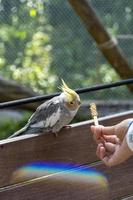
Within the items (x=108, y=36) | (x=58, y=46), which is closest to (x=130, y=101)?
(x=58, y=46)

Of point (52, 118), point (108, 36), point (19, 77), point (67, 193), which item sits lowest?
point (67, 193)

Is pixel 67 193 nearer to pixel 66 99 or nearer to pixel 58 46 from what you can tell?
pixel 66 99

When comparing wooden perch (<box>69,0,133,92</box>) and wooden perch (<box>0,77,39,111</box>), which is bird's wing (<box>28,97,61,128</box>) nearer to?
wooden perch (<box>69,0,133,92</box>)

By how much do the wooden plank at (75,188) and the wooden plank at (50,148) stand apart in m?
0.04

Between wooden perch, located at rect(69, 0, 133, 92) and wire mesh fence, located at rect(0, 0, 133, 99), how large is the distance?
0.47m

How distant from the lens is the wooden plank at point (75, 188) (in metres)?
1.27

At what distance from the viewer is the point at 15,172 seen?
126 cm

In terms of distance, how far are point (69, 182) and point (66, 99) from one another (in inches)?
8.8

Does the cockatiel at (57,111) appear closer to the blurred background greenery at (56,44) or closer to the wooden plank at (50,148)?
the wooden plank at (50,148)

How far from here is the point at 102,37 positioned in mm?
2598

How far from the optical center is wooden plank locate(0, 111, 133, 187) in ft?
4.08

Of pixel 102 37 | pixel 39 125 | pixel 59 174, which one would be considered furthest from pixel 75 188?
pixel 102 37

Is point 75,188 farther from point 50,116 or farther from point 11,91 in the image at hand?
point 11,91

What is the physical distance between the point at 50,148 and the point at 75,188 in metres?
0.13
